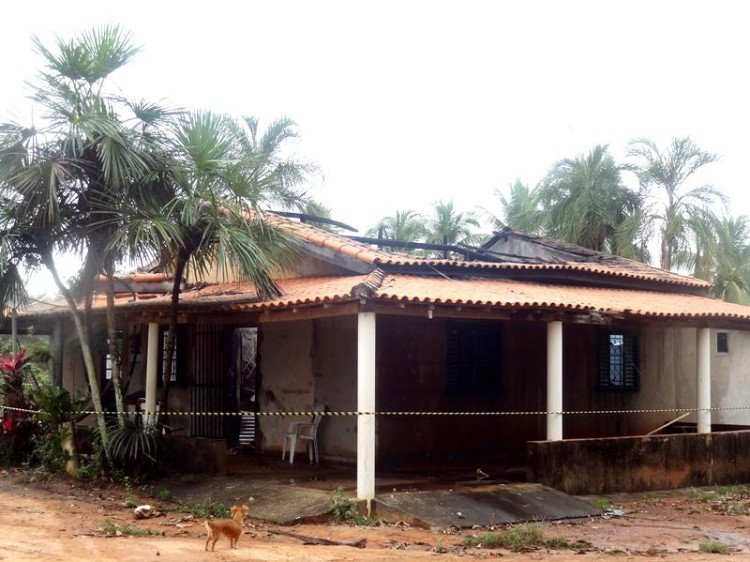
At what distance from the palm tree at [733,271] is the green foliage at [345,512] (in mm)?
22713

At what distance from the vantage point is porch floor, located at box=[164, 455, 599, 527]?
34.0ft

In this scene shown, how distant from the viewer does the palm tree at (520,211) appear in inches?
1212

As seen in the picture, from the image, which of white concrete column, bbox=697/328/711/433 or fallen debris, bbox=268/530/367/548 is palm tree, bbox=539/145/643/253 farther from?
fallen debris, bbox=268/530/367/548

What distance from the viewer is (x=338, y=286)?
12.1 metres

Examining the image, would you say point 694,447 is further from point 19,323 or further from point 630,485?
point 19,323

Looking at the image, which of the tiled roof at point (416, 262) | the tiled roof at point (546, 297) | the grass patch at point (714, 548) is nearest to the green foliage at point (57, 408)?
the tiled roof at point (416, 262)

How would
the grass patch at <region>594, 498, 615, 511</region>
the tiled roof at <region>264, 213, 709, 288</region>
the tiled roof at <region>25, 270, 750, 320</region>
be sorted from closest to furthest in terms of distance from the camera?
the tiled roof at <region>25, 270, 750, 320</region> < the grass patch at <region>594, 498, 615, 511</region> < the tiled roof at <region>264, 213, 709, 288</region>

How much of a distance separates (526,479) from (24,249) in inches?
288

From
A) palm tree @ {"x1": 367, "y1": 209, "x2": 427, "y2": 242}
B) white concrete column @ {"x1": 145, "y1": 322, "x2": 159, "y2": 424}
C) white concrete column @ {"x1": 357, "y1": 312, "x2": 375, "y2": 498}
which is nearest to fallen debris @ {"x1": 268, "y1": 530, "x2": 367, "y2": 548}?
white concrete column @ {"x1": 357, "y1": 312, "x2": 375, "y2": 498}

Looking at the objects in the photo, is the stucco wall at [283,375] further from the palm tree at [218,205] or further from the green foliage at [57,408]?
the green foliage at [57,408]

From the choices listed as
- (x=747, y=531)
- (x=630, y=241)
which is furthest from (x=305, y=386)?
(x=630, y=241)

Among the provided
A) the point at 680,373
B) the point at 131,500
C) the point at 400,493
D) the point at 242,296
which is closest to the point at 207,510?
the point at 131,500

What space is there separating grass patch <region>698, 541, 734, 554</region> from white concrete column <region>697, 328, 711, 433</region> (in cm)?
527

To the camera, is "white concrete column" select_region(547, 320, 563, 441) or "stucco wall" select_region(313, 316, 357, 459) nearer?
"white concrete column" select_region(547, 320, 563, 441)
